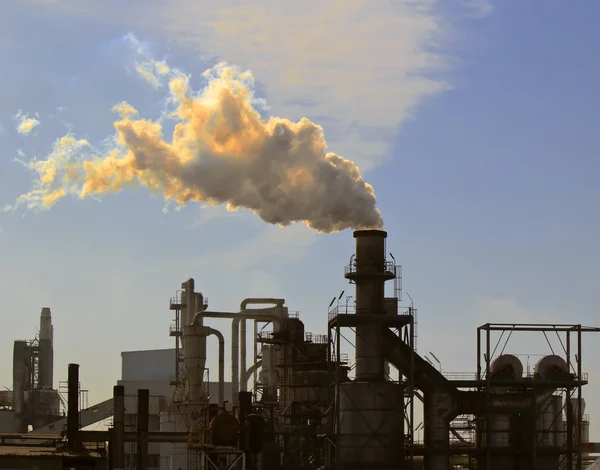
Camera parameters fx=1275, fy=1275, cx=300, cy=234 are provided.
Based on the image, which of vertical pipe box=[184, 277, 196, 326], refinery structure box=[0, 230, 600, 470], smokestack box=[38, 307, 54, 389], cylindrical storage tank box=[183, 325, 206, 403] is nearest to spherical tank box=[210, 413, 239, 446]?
refinery structure box=[0, 230, 600, 470]

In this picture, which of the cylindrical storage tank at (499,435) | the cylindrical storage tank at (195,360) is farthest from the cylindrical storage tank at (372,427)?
the cylindrical storage tank at (195,360)

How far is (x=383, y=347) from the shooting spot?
6194 cm

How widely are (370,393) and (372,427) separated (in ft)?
5.28

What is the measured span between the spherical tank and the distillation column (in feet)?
17.2

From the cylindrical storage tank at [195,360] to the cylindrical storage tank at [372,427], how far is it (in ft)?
59.7

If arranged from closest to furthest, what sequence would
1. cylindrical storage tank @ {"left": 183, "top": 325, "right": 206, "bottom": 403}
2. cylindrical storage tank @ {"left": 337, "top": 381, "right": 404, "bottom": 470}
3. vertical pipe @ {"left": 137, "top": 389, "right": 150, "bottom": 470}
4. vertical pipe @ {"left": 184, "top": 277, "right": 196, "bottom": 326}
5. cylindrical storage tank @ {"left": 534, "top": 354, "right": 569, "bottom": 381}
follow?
cylindrical storage tank @ {"left": 337, "top": 381, "right": 404, "bottom": 470} → vertical pipe @ {"left": 137, "top": 389, "right": 150, "bottom": 470} → cylindrical storage tank @ {"left": 534, "top": 354, "right": 569, "bottom": 381} → cylindrical storage tank @ {"left": 183, "top": 325, "right": 206, "bottom": 403} → vertical pipe @ {"left": 184, "top": 277, "right": 196, "bottom": 326}

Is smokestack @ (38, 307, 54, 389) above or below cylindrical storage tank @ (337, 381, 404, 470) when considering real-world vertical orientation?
above

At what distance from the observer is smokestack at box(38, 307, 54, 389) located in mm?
114375

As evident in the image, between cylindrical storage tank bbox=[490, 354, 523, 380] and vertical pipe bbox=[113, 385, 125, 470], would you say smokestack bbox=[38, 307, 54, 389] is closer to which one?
vertical pipe bbox=[113, 385, 125, 470]

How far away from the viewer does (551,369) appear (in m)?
62.9

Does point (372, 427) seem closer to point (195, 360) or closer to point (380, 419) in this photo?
point (380, 419)

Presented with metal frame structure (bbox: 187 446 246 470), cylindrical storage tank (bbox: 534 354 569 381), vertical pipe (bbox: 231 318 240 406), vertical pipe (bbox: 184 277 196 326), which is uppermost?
vertical pipe (bbox: 184 277 196 326)

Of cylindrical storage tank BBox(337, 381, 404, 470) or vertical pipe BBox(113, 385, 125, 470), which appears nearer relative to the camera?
cylindrical storage tank BBox(337, 381, 404, 470)

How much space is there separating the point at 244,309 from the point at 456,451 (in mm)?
25738
